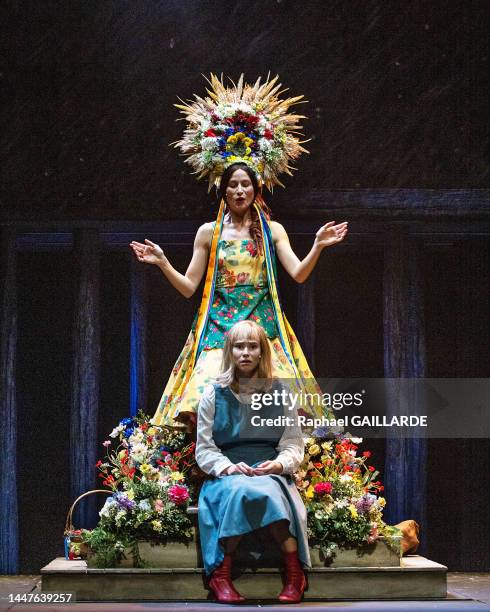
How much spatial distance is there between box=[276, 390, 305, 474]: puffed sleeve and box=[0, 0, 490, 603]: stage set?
1.35m

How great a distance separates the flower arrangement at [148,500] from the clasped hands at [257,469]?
372 millimetres

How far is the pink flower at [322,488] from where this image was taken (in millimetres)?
5109

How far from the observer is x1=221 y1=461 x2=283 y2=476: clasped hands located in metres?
4.71

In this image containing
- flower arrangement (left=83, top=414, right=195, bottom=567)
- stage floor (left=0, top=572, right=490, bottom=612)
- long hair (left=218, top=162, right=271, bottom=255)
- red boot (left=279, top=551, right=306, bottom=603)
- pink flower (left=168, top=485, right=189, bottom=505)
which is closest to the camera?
stage floor (left=0, top=572, right=490, bottom=612)

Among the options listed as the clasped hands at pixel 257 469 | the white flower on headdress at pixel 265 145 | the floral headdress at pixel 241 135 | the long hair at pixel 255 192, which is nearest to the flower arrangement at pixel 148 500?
the clasped hands at pixel 257 469

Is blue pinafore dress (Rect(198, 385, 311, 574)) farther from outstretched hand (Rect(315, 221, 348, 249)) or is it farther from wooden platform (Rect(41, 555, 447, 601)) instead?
outstretched hand (Rect(315, 221, 348, 249))

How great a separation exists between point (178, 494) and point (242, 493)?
1.69 feet

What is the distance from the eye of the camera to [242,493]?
15.0 feet

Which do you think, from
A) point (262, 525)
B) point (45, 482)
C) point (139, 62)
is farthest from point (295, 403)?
point (139, 62)

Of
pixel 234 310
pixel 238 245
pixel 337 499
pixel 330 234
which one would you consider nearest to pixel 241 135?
pixel 238 245

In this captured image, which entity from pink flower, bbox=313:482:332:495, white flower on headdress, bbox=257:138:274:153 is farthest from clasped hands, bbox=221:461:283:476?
white flower on headdress, bbox=257:138:274:153

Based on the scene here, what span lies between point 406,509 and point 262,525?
1962 millimetres

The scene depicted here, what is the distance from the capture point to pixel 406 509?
6.25 metres

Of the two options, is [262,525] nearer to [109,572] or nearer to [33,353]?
[109,572]
